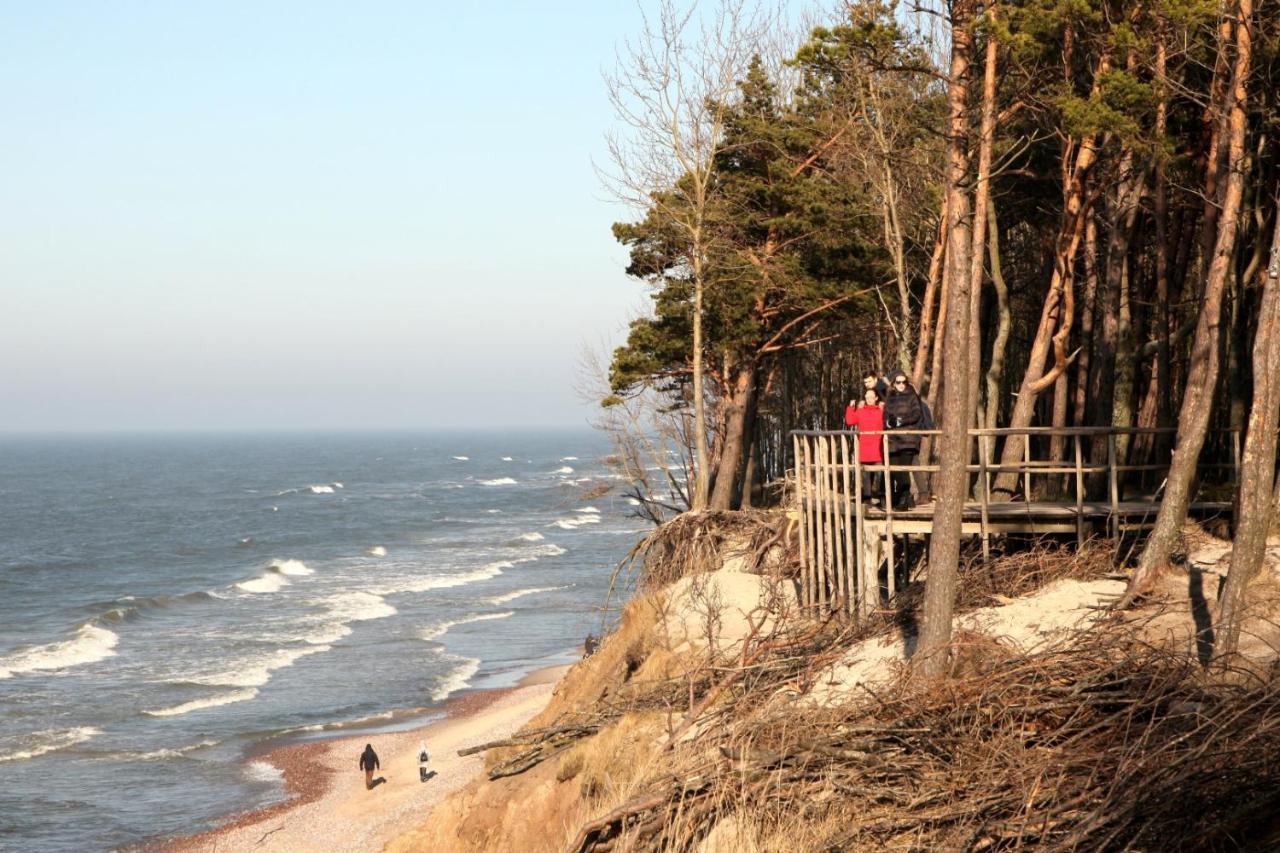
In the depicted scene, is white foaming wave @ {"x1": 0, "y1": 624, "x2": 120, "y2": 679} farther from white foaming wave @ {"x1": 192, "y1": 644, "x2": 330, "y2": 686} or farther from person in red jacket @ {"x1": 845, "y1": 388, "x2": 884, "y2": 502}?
person in red jacket @ {"x1": 845, "y1": 388, "x2": 884, "y2": 502}

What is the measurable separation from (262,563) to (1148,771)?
6721 centimetres

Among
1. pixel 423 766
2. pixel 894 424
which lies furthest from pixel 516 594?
pixel 894 424

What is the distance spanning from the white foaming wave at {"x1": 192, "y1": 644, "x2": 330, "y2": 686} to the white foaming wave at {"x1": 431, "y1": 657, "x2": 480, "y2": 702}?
5.41 meters

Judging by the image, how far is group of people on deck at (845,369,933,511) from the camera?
18.0 metres

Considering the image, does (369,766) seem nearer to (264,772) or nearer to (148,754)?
(264,772)

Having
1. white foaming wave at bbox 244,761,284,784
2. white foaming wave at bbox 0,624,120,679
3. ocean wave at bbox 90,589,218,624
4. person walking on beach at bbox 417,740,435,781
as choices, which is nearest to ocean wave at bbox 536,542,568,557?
ocean wave at bbox 90,589,218,624

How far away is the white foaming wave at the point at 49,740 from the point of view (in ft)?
109

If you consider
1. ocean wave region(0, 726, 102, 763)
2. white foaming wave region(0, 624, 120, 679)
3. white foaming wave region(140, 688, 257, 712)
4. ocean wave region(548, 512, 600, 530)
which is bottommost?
ocean wave region(0, 726, 102, 763)

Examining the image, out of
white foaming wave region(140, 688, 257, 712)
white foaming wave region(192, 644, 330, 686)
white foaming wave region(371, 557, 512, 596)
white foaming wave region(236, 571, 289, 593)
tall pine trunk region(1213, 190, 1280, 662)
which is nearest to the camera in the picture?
tall pine trunk region(1213, 190, 1280, 662)

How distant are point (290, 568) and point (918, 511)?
56.6 metres

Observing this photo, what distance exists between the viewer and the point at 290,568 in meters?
69.6

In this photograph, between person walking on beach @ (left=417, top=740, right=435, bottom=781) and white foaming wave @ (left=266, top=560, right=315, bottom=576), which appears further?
white foaming wave @ (left=266, top=560, right=315, bottom=576)

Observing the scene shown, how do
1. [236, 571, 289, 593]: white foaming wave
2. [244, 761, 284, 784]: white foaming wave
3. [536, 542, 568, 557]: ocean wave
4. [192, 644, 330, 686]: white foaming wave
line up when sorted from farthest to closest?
[536, 542, 568, 557]: ocean wave
[236, 571, 289, 593]: white foaming wave
[192, 644, 330, 686]: white foaming wave
[244, 761, 284, 784]: white foaming wave

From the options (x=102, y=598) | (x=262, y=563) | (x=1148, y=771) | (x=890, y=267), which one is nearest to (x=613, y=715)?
(x=1148, y=771)
